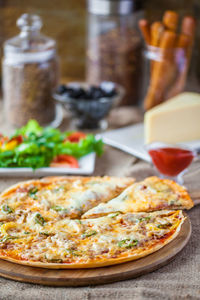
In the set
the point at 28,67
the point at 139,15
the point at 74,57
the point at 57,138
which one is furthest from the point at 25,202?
the point at 74,57

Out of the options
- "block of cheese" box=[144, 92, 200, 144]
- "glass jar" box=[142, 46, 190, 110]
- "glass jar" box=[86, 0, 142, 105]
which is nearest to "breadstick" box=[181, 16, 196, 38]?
"glass jar" box=[142, 46, 190, 110]

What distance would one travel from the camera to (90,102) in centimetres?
277

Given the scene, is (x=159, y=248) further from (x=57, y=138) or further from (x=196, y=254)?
(x=57, y=138)

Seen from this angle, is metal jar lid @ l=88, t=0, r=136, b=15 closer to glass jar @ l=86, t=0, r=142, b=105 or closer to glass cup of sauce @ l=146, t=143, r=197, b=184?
glass jar @ l=86, t=0, r=142, b=105

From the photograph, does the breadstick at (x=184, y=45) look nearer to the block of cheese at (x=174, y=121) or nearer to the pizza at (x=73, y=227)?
the block of cheese at (x=174, y=121)

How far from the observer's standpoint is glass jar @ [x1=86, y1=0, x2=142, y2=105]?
3100mm

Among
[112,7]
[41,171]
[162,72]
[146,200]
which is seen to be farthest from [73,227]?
[112,7]

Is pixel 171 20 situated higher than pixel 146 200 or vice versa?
pixel 171 20

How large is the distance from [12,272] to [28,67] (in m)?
1.55

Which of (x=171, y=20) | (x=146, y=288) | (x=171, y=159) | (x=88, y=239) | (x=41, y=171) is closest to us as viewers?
(x=146, y=288)

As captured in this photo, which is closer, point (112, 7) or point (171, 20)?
point (171, 20)

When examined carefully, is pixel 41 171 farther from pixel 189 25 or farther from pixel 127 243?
pixel 189 25

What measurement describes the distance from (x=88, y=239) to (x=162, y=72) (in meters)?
1.65

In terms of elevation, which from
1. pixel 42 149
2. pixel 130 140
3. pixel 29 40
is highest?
pixel 29 40
